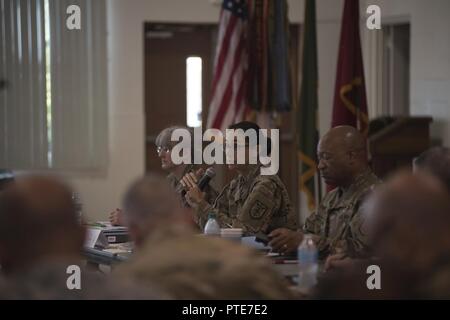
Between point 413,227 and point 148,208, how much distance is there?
882mm

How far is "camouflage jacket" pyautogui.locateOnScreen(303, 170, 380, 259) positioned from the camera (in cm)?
420

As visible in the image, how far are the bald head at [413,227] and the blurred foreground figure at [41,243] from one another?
66 cm

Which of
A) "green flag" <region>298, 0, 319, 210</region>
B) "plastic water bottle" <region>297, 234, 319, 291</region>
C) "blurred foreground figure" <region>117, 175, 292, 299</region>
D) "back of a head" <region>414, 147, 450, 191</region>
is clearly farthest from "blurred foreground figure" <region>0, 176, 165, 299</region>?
"green flag" <region>298, 0, 319, 210</region>

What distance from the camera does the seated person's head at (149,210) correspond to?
9.39 feet

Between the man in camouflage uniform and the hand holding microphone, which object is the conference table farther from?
the hand holding microphone

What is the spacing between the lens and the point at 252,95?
770 centimetres

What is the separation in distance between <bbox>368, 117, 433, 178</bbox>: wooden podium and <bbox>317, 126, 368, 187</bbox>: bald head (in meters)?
3.31

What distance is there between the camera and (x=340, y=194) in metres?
4.51

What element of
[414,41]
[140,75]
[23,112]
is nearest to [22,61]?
[23,112]

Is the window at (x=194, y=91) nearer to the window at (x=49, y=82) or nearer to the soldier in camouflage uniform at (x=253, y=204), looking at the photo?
the window at (x=49, y=82)

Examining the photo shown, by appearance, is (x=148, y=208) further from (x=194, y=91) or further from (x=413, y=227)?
(x=194, y=91)

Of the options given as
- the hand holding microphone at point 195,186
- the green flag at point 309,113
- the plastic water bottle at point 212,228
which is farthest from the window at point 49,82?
the plastic water bottle at point 212,228

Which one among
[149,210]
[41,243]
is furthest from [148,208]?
[41,243]
